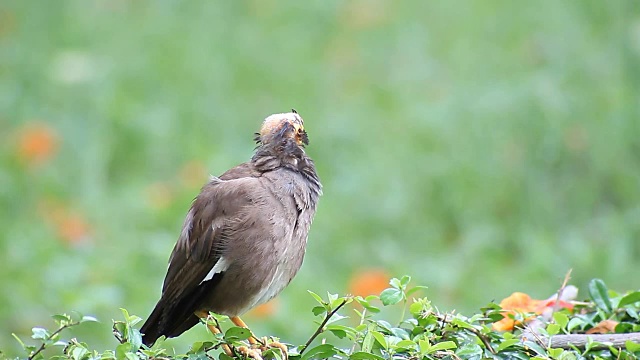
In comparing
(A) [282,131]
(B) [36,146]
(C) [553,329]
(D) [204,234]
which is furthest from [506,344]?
(B) [36,146]

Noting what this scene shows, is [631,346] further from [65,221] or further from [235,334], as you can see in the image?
[65,221]

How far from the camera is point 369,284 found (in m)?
5.80

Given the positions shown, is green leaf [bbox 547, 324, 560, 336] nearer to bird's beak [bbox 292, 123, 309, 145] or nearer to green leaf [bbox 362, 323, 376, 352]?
green leaf [bbox 362, 323, 376, 352]

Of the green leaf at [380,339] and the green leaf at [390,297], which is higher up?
the green leaf at [390,297]

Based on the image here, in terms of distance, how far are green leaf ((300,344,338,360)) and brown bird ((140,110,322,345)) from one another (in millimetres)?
865

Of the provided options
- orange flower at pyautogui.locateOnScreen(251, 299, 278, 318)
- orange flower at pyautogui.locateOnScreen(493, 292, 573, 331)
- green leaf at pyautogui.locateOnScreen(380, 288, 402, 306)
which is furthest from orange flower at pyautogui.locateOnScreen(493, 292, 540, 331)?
orange flower at pyautogui.locateOnScreen(251, 299, 278, 318)

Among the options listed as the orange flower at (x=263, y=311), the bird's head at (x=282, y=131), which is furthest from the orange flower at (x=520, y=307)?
the orange flower at (x=263, y=311)

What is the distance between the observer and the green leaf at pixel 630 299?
305 cm

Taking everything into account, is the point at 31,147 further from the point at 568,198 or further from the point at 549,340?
the point at 549,340

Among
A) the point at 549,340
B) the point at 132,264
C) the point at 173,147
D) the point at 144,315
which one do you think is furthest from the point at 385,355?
the point at 173,147

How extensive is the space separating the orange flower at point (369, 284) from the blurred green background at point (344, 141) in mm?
32

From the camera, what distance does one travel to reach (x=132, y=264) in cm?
645

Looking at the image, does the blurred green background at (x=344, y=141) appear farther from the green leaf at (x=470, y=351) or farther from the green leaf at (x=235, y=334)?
the green leaf at (x=470, y=351)

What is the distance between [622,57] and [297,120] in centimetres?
394
